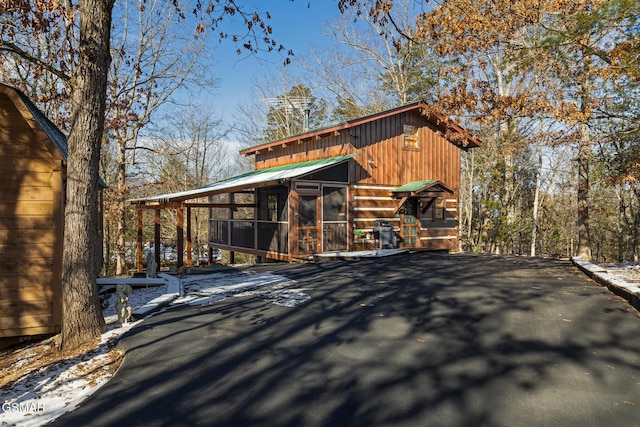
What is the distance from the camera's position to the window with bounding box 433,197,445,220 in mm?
17406

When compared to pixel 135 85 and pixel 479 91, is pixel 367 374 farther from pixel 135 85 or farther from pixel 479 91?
pixel 135 85

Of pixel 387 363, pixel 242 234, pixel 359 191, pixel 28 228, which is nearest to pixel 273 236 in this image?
pixel 242 234

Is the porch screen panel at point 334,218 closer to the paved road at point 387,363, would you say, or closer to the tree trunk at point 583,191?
the paved road at point 387,363

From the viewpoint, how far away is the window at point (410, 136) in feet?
55.1

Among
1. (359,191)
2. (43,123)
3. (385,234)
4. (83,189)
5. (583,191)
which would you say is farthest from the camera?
(359,191)

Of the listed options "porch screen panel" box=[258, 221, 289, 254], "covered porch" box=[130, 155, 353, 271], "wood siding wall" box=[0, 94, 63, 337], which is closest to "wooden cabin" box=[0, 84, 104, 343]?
"wood siding wall" box=[0, 94, 63, 337]

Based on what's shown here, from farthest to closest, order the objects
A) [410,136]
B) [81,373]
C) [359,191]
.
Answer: [410,136] < [359,191] < [81,373]

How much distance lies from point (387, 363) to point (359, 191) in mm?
11308

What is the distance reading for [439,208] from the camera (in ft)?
57.7

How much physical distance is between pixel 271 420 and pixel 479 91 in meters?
11.4

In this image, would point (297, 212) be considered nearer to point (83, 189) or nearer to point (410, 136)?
point (410, 136)

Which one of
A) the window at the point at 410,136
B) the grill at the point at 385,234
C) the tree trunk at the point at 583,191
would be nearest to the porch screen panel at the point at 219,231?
the grill at the point at 385,234

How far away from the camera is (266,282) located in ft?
31.6

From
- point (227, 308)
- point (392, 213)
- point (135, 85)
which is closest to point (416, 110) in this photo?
point (392, 213)
